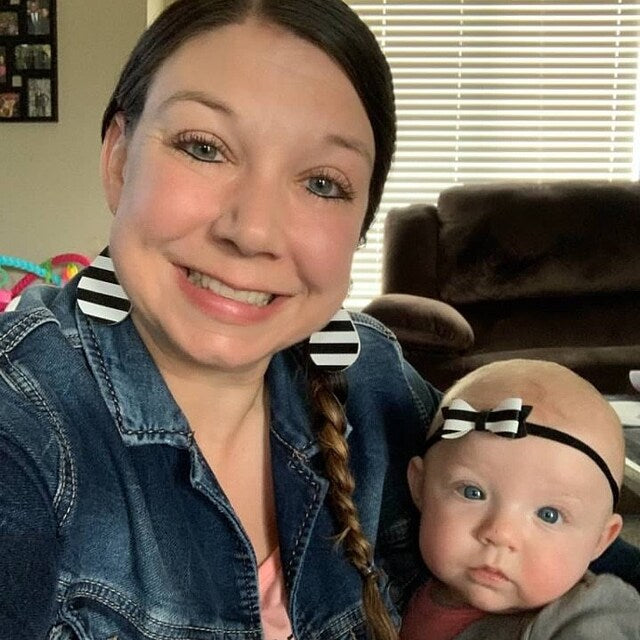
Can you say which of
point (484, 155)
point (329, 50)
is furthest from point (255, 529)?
point (484, 155)

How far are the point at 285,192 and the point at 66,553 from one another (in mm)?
421

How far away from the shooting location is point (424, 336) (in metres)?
3.36

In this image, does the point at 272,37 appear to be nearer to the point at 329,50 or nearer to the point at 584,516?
the point at 329,50

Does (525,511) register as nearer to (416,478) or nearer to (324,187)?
(416,478)

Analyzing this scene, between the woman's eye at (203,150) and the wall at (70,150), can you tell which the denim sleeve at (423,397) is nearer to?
the woman's eye at (203,150)

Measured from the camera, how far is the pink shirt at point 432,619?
1.10 m

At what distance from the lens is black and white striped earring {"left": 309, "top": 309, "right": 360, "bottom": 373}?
1.15 metres

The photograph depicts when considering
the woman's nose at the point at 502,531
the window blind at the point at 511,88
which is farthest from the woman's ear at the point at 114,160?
the window blind at the point at 511,88

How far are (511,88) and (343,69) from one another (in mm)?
3936

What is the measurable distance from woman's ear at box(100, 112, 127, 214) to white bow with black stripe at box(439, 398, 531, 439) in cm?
48

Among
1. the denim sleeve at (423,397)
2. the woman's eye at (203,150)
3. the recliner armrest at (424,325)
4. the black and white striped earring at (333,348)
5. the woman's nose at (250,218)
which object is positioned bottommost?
the recliner armrest at (424,325)

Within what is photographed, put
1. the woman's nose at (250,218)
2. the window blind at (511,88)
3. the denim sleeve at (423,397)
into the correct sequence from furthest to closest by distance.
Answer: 1. the window blind at (511,88)
2. the denim sleeve at (423,397)
3. the woman's nose at (250,218)

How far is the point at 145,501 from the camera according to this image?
2.92ft

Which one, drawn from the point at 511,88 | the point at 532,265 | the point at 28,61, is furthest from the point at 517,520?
the point at 511,88
